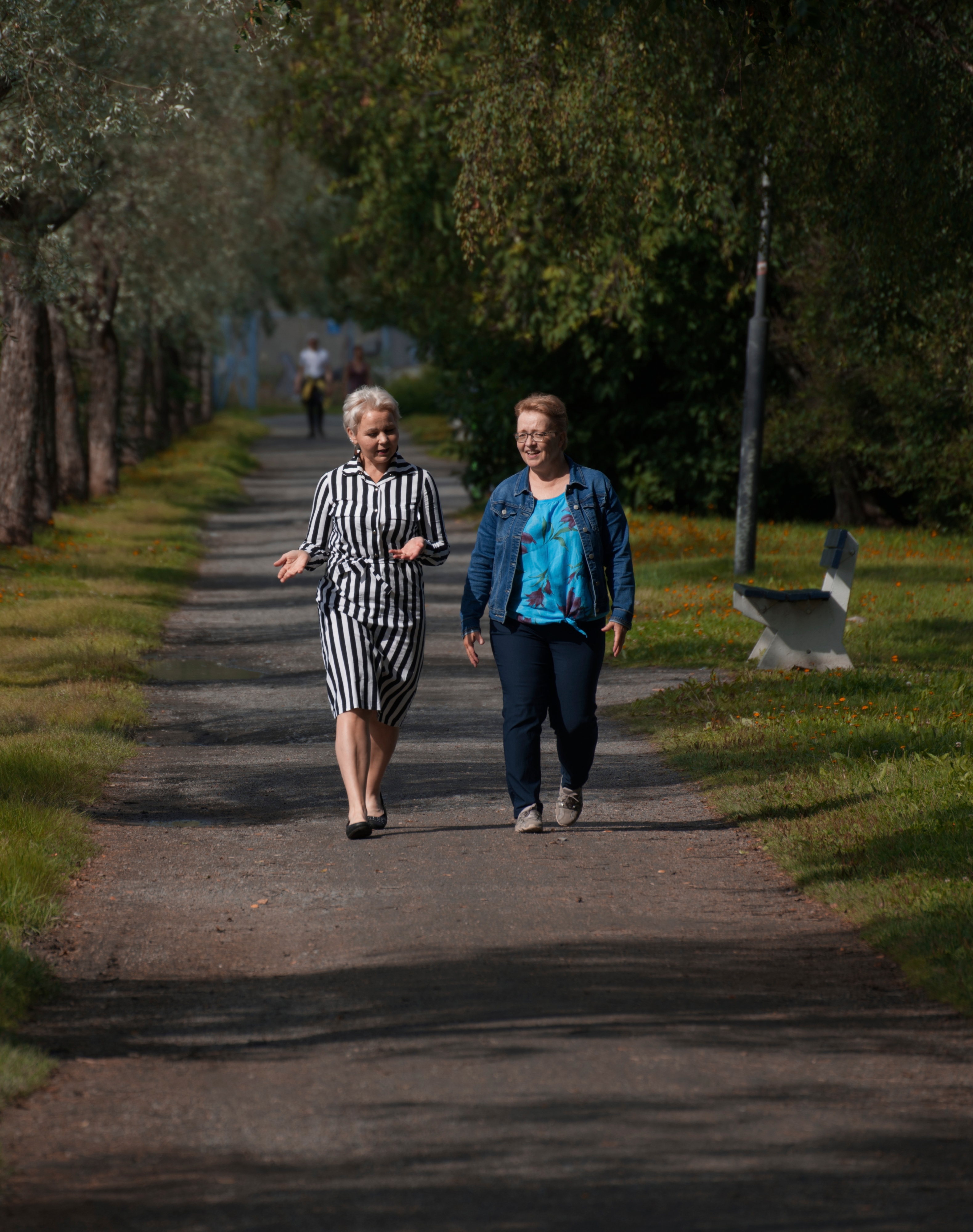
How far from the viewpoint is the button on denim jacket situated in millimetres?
6836

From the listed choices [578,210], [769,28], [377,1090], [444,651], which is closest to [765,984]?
[377,1090]

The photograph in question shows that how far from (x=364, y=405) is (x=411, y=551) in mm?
666

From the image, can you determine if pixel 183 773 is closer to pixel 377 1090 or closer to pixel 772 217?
pixel 377 1090

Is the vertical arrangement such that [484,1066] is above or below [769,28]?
below

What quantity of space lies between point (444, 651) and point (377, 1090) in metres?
8.91

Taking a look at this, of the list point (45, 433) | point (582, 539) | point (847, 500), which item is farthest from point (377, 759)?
point (847, 500)

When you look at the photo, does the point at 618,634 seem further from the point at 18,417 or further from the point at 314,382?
the point at 314,382

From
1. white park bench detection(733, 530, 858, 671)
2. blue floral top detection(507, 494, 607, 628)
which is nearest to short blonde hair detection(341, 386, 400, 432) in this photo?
blue floral top detection(507, 494, 607, 628)

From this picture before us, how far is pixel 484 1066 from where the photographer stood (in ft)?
13.8

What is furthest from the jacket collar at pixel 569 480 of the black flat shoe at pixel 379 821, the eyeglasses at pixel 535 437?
the black flat shoe at pixel 379 821

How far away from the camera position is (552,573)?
686 centimetres

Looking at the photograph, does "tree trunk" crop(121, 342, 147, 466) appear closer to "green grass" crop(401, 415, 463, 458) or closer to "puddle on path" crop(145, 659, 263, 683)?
"green grass" crop(401, 415, 463, 458)

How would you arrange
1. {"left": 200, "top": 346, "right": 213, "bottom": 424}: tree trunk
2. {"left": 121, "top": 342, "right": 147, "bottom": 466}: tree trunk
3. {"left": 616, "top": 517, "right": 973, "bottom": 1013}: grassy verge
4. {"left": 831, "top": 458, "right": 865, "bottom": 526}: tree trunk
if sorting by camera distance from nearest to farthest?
1. {"left": 616, "top": 517, "right": 973, "bottom": 1013}: grassy verge
2. {"left": 831, "top": 458, "right": 865, "bottom": 526}: tree trunk
3. {"left": 121, "top": 342, "right": 147, "bottom": 466}: tree trunk
4. {"left": 200, "top": 346, "right": 213, "bottom": 424}: tree trunk

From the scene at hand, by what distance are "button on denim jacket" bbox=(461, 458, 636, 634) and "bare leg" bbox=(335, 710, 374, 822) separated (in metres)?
0.62
